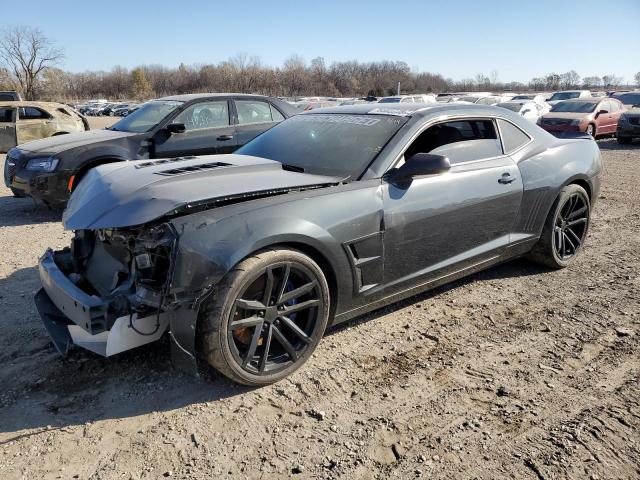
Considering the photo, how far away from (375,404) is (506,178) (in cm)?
228

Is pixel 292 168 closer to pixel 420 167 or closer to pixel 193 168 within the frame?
pixel 193 168

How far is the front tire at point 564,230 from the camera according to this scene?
4.54m

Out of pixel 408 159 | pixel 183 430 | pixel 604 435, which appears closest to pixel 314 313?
pixel 183 430

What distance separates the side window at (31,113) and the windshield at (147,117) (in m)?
7.13

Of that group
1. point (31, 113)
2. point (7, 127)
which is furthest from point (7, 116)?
point (31, 113)

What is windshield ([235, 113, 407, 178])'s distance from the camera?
348 centimetres

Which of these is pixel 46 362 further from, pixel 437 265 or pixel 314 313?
pixel 437 265

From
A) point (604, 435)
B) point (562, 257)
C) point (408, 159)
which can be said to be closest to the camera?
point (604, 435)

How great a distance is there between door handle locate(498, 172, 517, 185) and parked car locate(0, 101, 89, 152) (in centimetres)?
1199

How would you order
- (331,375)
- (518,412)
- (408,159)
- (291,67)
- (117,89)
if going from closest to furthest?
1. (518,412)
2. (331,375)
3. (408,159)
4. (291,67)
5. (117,89)

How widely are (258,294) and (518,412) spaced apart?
156 cm

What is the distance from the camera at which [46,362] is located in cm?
311

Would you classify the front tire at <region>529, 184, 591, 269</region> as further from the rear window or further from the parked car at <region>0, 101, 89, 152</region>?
the rear window

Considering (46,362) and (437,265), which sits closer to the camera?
(46,362)
